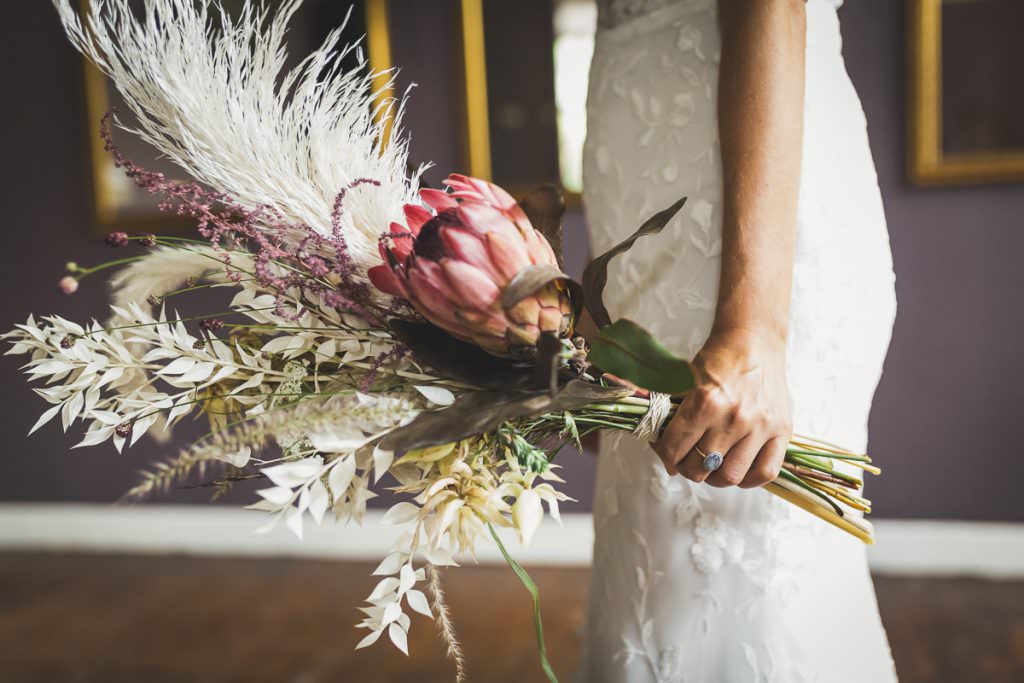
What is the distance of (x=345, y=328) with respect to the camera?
56 cm

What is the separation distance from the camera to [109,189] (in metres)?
2.70

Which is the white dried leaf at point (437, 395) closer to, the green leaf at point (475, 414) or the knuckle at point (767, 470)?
the green leaf at point (475, 414)

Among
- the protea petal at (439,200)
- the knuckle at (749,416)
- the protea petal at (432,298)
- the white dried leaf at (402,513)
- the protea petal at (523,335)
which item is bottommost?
the white dried leaf at (402,513)

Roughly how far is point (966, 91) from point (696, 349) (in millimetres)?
1892

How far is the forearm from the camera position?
624 mm

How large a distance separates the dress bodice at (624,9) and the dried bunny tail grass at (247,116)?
344 mm

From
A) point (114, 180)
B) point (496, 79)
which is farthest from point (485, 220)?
point (114, 180)

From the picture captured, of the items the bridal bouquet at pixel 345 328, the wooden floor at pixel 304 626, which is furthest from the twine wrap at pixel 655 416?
the wooden floor at pixel 304 626

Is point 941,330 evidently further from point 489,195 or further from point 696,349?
point 489,195

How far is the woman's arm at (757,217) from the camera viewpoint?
58 centimetres

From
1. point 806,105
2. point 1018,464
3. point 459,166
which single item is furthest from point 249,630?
point 1018,464

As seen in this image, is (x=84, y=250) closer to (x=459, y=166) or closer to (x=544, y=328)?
(x=459, y=166)

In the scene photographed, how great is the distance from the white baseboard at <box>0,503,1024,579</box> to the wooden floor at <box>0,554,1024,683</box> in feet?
0.20

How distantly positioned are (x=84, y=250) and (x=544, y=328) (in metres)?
2.78
